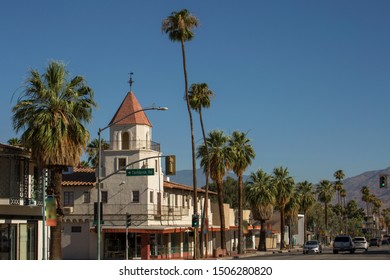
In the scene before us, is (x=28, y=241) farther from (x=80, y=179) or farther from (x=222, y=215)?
(x=222, y=215)

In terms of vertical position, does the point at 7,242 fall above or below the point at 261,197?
below

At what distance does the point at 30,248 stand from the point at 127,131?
23.9 metres

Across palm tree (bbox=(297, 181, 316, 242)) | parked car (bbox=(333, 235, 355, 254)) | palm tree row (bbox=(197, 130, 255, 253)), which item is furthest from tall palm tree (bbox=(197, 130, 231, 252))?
palm tree (bbox=(297, 181, 316, 242))

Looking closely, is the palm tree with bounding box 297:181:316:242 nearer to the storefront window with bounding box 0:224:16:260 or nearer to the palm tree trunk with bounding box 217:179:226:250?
the palm tree trunk with bounding box 217:179:226:250

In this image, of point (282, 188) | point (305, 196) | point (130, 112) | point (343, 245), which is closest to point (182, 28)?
point (130, 112)

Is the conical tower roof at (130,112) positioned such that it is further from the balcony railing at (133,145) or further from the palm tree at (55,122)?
the palm tree at (55,122)

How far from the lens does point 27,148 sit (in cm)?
4056

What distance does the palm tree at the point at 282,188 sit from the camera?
9906 cm

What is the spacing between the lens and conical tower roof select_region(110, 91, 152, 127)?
6594 centimetres

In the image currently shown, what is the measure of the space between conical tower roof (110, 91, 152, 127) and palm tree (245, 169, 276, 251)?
88.8ft

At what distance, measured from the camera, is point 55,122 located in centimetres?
4031

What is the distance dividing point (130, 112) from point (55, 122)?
87.5ft

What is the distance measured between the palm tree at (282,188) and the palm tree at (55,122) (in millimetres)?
58800
